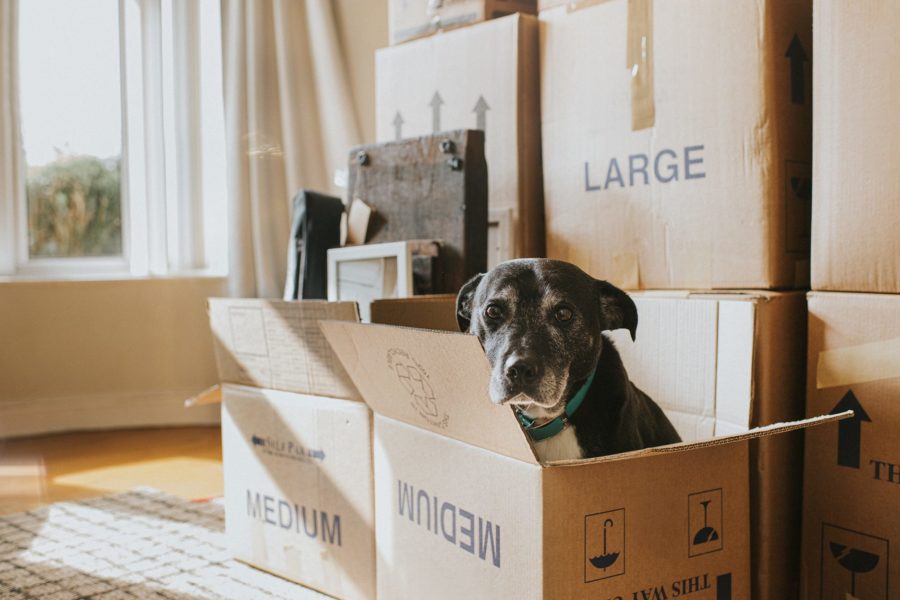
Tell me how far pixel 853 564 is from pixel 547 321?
2.20ft

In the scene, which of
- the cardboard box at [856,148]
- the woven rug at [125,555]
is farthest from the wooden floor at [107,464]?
the cardboard box at [856,148]

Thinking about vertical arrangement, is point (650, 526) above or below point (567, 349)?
below

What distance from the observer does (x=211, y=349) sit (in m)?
3.60

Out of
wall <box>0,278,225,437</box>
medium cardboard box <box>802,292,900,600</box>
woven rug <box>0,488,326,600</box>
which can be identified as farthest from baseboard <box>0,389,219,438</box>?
medium cardboard box <box>802,292,900,600</box>

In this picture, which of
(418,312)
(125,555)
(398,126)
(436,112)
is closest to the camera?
(418,312)

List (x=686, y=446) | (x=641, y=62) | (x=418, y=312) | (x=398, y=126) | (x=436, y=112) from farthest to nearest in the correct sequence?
(x=398, y=126) → (x=436, y=112) → (x=641, y=62) → (x=418, y=312) → (x=686, y=446)

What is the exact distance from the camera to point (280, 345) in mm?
1578

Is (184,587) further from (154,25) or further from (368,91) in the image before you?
(154,25)

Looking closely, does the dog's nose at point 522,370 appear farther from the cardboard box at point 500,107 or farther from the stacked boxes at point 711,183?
the cardboard box at point 500,107

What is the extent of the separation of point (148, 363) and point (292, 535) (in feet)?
7.21

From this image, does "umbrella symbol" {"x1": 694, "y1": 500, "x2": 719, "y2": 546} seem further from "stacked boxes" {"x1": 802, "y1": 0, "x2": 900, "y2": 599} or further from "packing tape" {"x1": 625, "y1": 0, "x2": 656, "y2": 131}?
"packing tape" {"x1": 625, "y1": 0, "x2": 656, "y2": 131}

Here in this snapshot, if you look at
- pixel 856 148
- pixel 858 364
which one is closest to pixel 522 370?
pixel 858 364

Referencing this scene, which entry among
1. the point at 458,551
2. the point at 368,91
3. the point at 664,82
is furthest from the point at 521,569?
the point at 368,91

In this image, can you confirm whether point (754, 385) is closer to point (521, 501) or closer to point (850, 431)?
point (850, 431)
